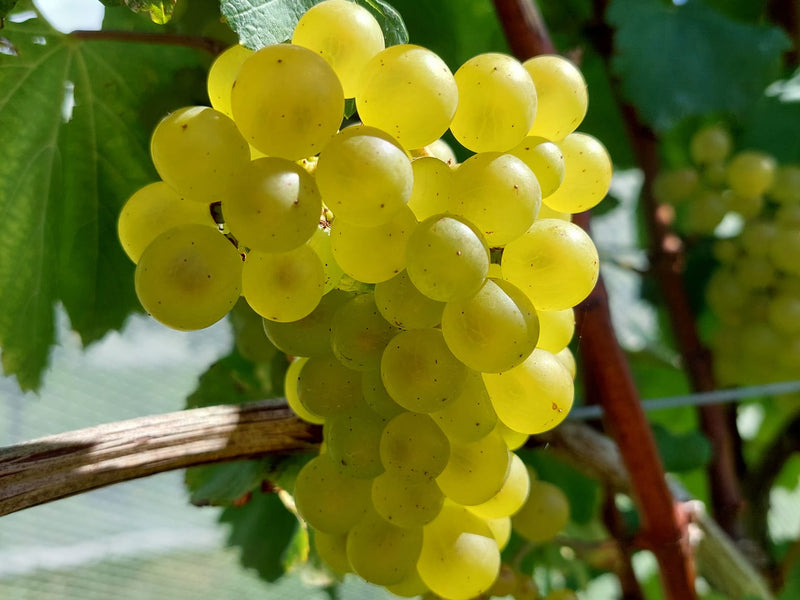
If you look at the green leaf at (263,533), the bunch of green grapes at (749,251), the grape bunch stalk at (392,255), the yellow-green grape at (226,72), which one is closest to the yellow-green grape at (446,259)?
the grape bunch stalk at (392,255)

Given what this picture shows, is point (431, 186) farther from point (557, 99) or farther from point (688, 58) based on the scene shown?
point (688, 58)

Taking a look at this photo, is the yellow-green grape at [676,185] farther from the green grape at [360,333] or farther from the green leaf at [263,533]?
the green grape at [360,333]

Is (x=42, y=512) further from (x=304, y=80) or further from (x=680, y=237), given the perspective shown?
(x=304, y=80)

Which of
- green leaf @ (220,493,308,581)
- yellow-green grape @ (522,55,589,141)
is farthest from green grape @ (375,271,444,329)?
green leaf @ (220,493,308,581)

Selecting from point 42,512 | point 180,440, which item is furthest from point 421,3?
point 42,512

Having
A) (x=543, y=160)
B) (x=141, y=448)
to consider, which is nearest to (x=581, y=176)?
(x=543, y=160)

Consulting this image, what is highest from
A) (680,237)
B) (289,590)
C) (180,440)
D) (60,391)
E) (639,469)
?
(180,440)
